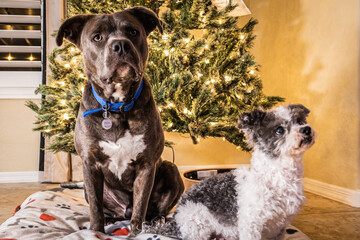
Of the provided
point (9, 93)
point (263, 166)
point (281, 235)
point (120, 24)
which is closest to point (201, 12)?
point (120, 24)

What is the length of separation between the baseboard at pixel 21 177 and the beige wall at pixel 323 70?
133 inches

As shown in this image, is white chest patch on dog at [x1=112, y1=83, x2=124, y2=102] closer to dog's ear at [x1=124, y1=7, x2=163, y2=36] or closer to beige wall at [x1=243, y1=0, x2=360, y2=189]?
dog's ear at [x1=124, y1=7, x2=163, y2=36]

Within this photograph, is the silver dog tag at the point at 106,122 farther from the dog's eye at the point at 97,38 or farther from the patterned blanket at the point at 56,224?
the patterned blanket at the point at 56,224

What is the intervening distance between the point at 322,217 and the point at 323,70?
5.18 feet

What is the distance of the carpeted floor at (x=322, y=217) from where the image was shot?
6.52 feet

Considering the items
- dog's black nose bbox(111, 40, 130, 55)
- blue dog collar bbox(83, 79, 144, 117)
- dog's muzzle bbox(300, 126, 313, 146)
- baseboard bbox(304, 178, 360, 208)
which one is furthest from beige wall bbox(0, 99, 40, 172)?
dog's muzzle bbox(300, 126, 313, 146)

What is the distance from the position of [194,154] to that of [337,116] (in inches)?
75.0

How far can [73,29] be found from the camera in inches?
62.9

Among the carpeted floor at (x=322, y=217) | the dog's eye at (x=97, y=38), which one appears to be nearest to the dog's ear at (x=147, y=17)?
the dog's eye at (x=97, y=38)

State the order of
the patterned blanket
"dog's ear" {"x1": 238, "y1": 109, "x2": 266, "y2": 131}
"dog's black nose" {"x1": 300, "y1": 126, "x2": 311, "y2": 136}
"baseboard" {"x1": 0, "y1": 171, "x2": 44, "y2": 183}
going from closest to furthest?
1. "dog's black nose" {"x1": 300, "y1": 126, "x2": 311, "y2": 136}
2. "dog's ear" {"x1": 238, "y1": 109, "x2": 266, "y2": 131}
3. the patterned blanket
4. "baseboard" {"x1": 0, "y1": 171, "x2": 44, "y2": 183}

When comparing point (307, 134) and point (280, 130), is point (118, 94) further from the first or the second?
point (307, 134)

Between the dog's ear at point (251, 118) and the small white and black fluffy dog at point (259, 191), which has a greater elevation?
the dog's ear at point (251, 118)

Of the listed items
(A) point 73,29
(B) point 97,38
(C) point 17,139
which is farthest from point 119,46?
(C) point 17,139

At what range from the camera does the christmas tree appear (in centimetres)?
252
